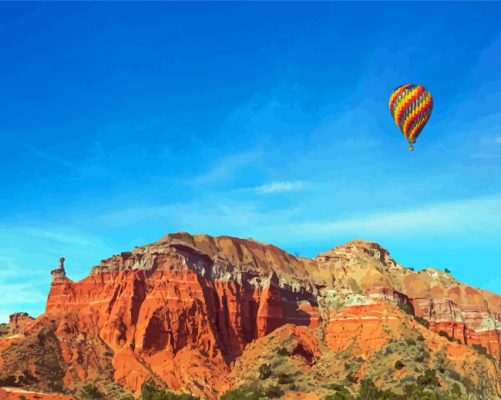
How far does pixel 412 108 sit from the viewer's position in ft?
260

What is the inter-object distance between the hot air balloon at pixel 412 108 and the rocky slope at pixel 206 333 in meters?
35.4

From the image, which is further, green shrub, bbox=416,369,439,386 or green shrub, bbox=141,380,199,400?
green shrub, bbox=416,369,439,386

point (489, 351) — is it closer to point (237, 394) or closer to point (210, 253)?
point (210, 253)

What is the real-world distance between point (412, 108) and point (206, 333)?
5646cm

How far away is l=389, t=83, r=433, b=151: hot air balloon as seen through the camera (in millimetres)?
79000

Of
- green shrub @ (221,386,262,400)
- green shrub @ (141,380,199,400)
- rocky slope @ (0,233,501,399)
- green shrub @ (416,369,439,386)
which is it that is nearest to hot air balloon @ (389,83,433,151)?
green shrub @ (416,369,439,386)

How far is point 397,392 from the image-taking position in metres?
92.2

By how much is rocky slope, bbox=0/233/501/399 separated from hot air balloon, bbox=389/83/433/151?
1392 inches

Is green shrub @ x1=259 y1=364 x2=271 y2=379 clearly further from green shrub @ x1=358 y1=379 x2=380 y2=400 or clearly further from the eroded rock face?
the eroded rock face

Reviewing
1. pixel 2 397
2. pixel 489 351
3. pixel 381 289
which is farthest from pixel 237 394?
pixel 489 351

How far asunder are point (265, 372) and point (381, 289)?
144 ft

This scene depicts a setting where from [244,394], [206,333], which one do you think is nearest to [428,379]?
[244,394]

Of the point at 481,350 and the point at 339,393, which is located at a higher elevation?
the point at 481,350

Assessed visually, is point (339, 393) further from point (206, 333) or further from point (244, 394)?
point (206, 333)
